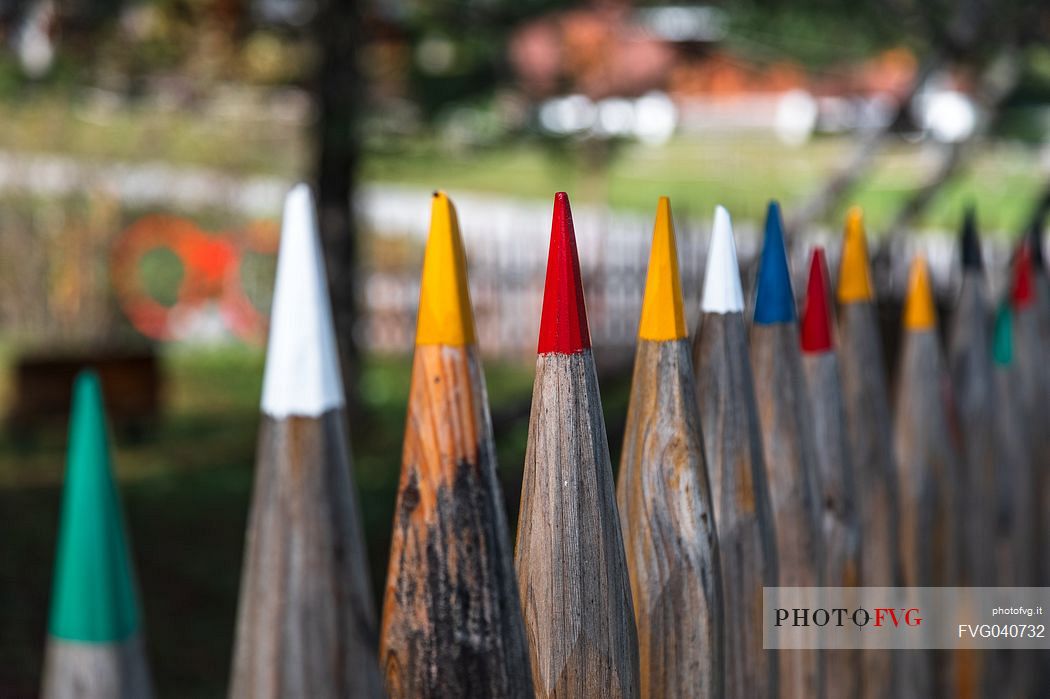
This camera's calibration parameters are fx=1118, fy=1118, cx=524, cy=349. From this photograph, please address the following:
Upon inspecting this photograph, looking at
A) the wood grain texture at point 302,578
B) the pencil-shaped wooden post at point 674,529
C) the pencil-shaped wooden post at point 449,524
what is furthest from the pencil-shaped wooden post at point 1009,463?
the wood grain texture at point 302,578

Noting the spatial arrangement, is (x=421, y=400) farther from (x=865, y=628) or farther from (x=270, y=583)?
(x=865, y=628)

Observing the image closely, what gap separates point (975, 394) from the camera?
7.70 ft

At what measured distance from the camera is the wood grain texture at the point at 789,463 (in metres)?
1.68

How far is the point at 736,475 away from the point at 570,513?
36 cm

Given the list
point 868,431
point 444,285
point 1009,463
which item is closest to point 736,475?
point 868,431

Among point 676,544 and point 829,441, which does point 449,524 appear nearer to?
point 676,544

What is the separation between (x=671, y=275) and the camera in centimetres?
139

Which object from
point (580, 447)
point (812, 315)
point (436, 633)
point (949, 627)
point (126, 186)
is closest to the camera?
point (436, 633)

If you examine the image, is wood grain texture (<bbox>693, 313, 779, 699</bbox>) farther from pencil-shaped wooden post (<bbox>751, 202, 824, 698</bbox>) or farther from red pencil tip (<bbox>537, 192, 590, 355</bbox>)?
red pencil tip (<bbox>537, 192, 590, 355</bbox>)

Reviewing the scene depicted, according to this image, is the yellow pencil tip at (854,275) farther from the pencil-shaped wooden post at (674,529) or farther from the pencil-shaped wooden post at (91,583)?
the pencil-shaped wooden post at (91,583)

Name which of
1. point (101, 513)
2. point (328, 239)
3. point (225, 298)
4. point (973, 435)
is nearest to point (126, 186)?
point (225, 298)

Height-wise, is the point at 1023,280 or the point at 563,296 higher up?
the point at 1023,280

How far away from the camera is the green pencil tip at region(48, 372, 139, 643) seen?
85 centimetres

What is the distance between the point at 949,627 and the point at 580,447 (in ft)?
4.36
